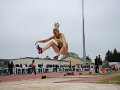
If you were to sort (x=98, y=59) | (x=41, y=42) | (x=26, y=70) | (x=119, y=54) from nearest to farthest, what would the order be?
(x=41, y=42) → (x=98, y=59) → (x=26, y=70) → (x=119, y=54)

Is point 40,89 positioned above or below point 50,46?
below

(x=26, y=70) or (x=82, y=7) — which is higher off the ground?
(x=82, y=7)

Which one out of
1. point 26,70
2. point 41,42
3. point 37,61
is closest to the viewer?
point 41,42

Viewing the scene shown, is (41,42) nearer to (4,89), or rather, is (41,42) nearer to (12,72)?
(4,89)

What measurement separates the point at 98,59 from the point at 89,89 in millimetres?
17814

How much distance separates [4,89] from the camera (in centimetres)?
1054

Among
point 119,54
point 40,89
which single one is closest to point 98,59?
point 40,89

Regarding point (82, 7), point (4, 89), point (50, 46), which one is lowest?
point (4, 89)

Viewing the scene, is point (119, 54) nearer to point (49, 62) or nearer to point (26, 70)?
point (49, 62)

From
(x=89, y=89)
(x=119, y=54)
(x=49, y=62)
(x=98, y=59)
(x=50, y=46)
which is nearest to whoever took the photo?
(x=89, y=89)

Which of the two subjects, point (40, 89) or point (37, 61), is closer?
point (40, 89)

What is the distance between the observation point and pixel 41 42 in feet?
39.9

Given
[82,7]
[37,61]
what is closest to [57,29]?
[82,7]

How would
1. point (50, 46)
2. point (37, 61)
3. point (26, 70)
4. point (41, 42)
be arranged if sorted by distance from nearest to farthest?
point (50, 46) → point (41, 42) → point (26, 70) → point (37, 61)
